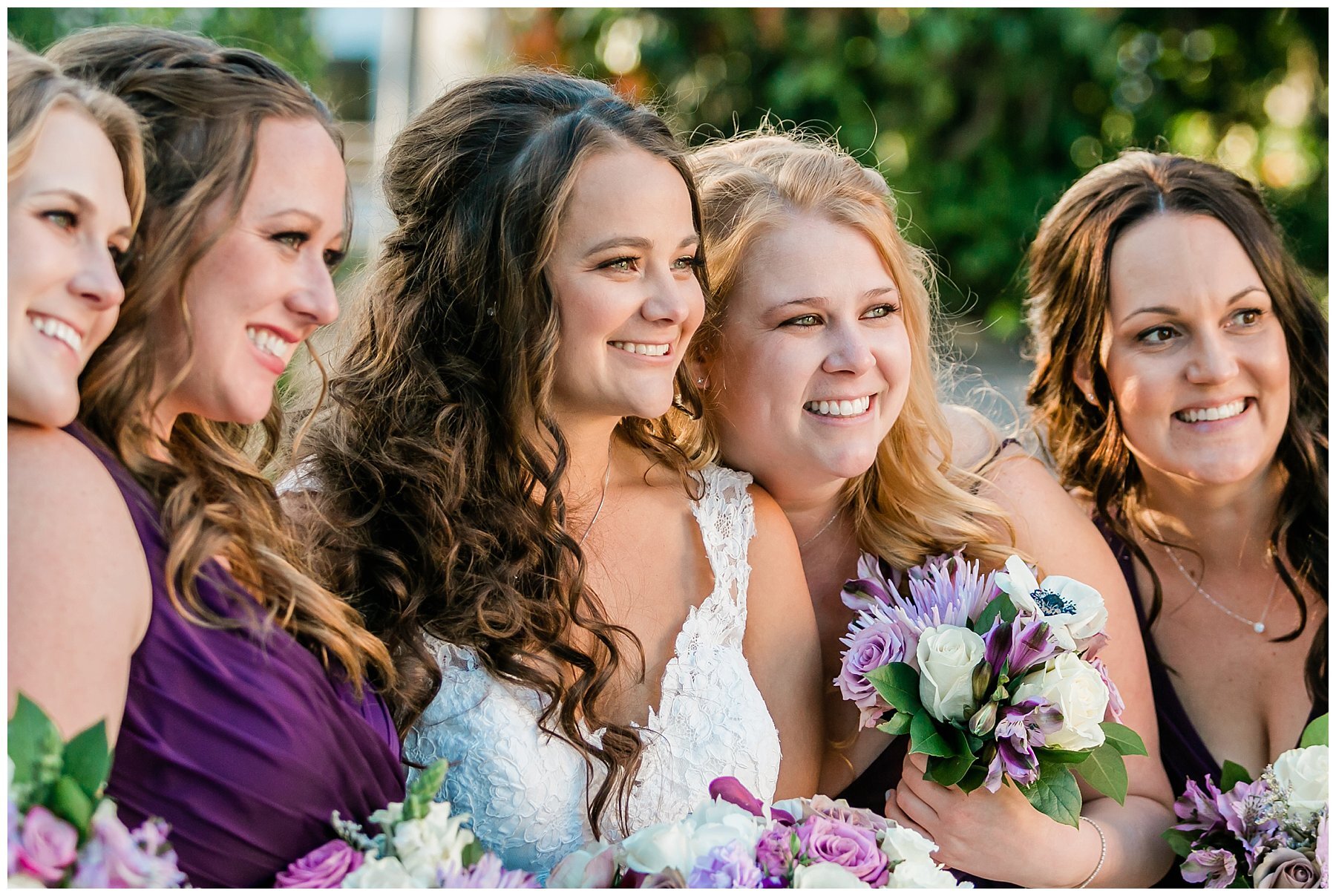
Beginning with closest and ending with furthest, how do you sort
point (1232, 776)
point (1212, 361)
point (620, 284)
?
point (620, 284) → point (1232, 776) → point (1212, 361)

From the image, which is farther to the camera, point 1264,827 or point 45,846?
point 1264,827

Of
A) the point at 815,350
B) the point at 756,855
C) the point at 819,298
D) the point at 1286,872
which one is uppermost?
the point at 819,298

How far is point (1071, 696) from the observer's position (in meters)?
2.51

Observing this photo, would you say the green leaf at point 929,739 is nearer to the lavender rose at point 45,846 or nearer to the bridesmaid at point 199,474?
the bridesmaid at point 199,474

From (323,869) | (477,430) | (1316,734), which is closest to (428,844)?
(323,869)

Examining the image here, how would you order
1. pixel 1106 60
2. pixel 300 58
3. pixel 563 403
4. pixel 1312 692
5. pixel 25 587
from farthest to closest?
pixel 1106 60 → pixel 300 58 → pixel 1312 692 → pixel 563 403 → pixel 25 587

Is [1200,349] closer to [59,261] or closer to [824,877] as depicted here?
[824,877]

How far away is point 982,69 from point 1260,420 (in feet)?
16.8

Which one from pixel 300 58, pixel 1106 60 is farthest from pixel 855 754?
pixel 1106 60

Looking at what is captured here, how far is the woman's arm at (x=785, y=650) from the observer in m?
3.10

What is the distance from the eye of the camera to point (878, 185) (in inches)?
132

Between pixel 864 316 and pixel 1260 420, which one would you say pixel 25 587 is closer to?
pixel 864 316

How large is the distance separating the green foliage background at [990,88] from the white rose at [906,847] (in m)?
5.65

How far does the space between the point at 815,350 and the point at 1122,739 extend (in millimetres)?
1142
